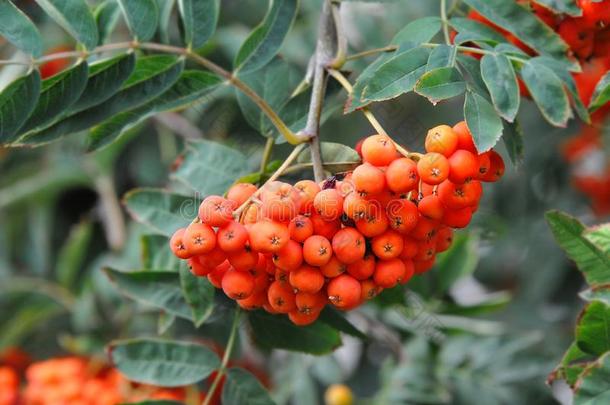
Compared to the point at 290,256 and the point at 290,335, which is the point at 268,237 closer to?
the point at 290,256

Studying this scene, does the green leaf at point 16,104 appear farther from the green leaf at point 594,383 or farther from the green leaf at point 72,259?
the green leaf at point 72,259

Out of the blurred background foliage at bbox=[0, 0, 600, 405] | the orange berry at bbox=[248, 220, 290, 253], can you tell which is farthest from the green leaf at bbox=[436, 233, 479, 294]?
the orange berry at bbox=[248, 220, 290, 253]

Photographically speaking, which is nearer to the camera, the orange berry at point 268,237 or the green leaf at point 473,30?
the orange berry at point 268,237

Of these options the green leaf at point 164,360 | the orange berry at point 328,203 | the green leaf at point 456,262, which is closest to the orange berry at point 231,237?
the orange berry at point 328,203

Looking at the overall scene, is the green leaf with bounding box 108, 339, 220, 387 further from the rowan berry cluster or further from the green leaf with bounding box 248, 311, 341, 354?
the rowan berry cluster

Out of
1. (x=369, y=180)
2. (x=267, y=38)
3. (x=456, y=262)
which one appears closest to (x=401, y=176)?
(x=369, y=180)

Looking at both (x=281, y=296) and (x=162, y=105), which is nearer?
(x=281, y=296)
